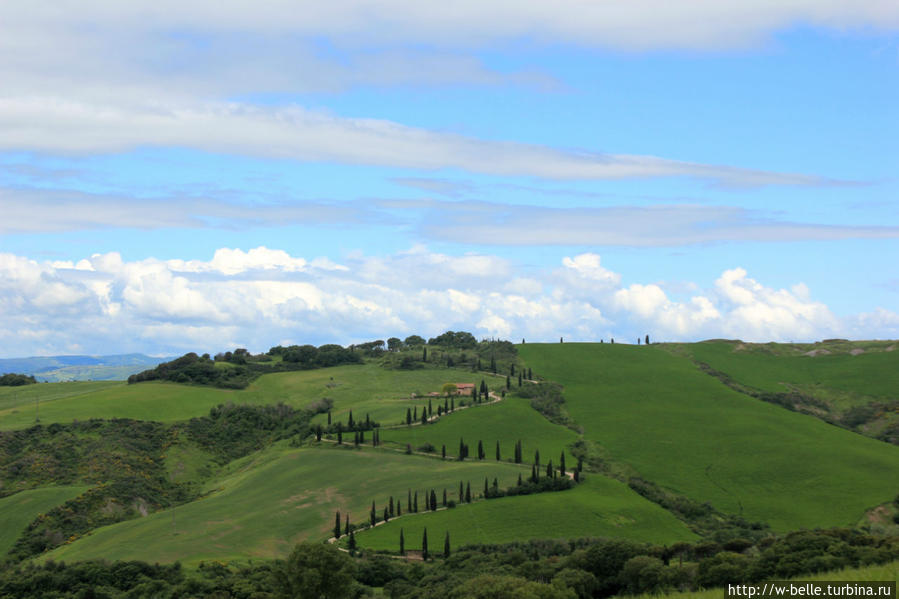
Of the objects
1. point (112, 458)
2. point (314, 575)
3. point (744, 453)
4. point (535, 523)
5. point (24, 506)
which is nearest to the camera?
point (314, 575)

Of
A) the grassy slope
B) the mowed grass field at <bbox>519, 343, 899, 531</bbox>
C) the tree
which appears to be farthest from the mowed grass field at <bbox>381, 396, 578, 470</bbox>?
the tree

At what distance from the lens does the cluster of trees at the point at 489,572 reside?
59.3 m

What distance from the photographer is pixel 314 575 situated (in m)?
73.8

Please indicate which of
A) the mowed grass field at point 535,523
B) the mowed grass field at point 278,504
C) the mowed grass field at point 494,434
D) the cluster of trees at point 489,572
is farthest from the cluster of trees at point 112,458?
the mowed grass field at point 535,523

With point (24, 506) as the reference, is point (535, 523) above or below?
above

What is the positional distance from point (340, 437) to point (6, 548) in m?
64.3

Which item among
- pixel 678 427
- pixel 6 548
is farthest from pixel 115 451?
pixel 678 427

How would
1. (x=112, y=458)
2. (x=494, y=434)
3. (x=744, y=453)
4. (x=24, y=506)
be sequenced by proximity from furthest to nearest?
(x=494, y=434) < (x=112, y=458) < (x=744, y=453) < (x=24, y=506)

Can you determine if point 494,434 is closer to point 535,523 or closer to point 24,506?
point 535,523

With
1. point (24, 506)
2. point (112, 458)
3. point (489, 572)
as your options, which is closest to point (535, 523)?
point (489, 572)

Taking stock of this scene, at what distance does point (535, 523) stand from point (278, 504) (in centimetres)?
4544

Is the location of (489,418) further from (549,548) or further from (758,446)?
(549,548)

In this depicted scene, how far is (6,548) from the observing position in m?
117

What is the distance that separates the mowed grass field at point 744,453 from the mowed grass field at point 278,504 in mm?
34283
